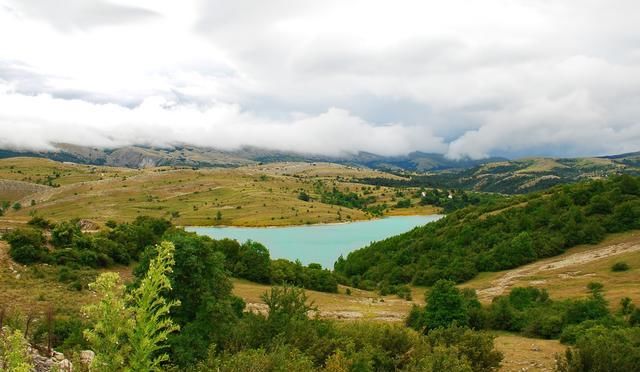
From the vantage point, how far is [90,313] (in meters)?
7.06

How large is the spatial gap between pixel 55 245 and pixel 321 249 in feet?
A: 246

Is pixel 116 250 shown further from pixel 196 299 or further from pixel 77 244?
pixel 196 299

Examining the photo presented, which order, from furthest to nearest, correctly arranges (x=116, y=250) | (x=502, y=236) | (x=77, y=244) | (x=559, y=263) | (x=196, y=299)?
(x=502, y=236) < (x=559, y=263) < (x=116, y=250) < (x=77, y=244) < (x=196, y=299)

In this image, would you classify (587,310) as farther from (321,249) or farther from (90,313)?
(321,249)

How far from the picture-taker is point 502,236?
57.5m

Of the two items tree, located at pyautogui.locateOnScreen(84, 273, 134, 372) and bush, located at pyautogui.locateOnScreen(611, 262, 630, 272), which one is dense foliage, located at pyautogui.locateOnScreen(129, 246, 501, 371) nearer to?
tree, located at pyautogui.locateOnScreen(84, 273, 134, 372)

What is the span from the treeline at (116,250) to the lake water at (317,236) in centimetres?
4589

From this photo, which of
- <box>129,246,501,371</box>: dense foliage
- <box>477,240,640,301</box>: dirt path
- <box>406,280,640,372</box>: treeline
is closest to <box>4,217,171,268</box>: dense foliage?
<box>129,246,501,371</box>: dense foliage

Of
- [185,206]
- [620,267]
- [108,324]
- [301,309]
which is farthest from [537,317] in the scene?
[185,206]

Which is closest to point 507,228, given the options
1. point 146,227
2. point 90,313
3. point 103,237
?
point 146,227

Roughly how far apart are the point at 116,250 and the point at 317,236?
298ft

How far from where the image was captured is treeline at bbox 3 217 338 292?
108 feet

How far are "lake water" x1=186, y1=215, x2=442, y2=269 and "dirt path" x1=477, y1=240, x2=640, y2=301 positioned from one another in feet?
156

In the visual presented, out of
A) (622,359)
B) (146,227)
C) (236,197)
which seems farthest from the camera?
(236,197)
